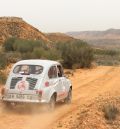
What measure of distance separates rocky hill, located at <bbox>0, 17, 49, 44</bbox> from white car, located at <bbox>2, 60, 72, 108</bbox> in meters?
59.0

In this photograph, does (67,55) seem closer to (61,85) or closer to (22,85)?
(61,85)

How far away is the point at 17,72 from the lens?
1576cm

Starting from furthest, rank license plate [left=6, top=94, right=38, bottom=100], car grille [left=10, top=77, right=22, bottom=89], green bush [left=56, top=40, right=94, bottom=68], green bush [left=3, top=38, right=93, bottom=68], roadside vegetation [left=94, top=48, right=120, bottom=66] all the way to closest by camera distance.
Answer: roadside vegetation [left=94, top=48, right=120, bottom=66]
green bush [left=56, top=40, right=94, bottom=68]
green bush [left=3, top=38, right=93, bottom=68]
car grille [left=10, top=77, right=22, bottom=89]
license plate [left=6, top=94, right=38, bottom=100]

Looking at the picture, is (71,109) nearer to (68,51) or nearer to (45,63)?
(45,63)

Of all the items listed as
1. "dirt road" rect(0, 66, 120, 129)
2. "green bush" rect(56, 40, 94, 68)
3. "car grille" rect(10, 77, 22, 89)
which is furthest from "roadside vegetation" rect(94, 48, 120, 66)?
"car grille" rect(10, 77, 22, 89)

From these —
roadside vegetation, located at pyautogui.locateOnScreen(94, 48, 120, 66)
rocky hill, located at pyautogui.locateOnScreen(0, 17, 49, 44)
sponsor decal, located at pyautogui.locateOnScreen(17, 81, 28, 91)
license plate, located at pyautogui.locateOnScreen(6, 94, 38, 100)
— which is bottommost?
roadside vegetation, located at pyautogui.locateOnScreen(94, 48, 120, 66)

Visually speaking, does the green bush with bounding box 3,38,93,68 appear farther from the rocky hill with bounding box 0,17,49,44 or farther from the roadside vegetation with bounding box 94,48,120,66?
the rocky hill with bounding box 0,17,49,44

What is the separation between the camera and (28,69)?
15.7 metres

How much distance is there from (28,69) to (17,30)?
63489 mm

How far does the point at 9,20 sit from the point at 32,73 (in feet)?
226

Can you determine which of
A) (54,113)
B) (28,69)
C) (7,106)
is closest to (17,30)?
(28,69)

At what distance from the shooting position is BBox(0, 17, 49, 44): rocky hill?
252ft

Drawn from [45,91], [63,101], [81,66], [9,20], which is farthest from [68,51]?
[9,20]

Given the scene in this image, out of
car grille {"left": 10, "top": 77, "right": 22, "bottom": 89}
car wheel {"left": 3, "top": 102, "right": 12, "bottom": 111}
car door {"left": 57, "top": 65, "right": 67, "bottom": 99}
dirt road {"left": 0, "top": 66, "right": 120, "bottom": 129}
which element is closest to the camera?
dirt road {"left": 0, "top": 66, "right": 120, "bottom": 129}
